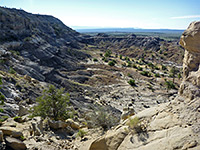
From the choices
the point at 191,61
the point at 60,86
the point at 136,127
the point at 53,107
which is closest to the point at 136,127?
the point at 136,127

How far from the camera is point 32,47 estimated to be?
181ft

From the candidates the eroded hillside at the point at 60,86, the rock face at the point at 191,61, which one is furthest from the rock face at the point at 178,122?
the eroded hillside at the point at 60,86

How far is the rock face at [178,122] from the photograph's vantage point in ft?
19.5

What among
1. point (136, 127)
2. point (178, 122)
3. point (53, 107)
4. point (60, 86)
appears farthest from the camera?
point (60, 86)

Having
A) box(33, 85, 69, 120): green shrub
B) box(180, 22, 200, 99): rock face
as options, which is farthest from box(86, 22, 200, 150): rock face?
box(33, 85, 69, 120): green shrub

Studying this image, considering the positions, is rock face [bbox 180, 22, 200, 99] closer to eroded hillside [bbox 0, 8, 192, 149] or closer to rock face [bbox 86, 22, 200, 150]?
rock face [bbox 86, 22, 200, 150]

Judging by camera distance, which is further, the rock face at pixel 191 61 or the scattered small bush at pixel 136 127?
the scattered small bush at pixel 136 127

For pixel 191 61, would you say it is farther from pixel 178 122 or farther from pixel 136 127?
pixel 136 127

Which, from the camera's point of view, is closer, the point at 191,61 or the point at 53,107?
the point at 191,61

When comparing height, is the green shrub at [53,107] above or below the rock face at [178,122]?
below

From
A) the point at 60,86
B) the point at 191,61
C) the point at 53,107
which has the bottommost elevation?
the point at 60,86

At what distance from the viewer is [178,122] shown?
260 inches

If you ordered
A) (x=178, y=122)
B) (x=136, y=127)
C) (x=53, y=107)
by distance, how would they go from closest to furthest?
(x=178, y=122) → (x=136, y=127) → (x=53, y=107)

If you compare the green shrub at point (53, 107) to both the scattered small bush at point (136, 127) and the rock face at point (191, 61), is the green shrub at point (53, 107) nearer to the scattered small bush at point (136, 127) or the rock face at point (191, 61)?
the scattered small bush at point (136, 127)
